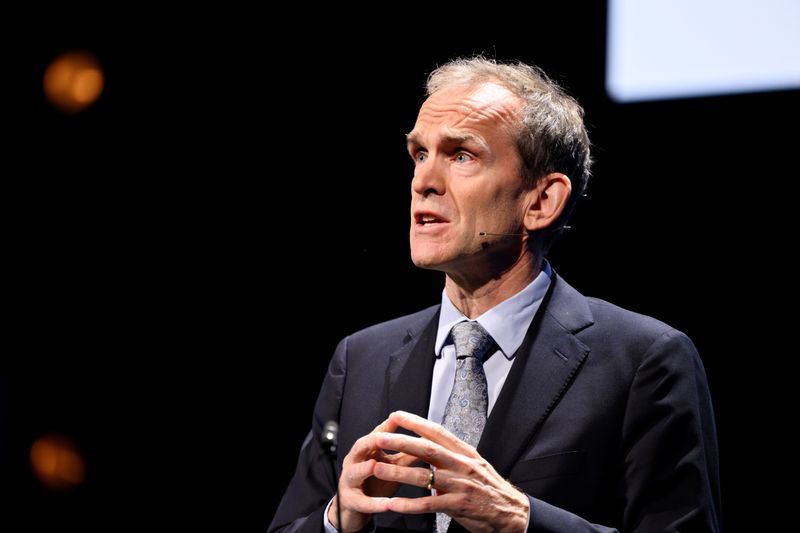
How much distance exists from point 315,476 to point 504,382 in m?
0.51

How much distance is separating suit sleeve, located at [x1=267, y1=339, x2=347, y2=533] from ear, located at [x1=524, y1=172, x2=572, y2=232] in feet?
1.93

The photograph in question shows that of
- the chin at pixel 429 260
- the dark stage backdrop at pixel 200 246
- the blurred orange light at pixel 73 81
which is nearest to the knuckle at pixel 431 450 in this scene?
the chin at pixel 429 260

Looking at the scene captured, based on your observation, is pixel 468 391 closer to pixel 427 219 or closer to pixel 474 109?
pixel 427 219

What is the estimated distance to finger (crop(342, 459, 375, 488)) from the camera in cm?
152

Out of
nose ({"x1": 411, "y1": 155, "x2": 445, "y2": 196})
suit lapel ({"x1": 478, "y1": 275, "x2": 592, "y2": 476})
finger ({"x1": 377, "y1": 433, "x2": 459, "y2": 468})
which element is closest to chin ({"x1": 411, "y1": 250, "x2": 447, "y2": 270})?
nose ({"x1": 411, "y1": 155, "x2": 445, "y2": 196})

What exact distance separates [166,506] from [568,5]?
1954 mm

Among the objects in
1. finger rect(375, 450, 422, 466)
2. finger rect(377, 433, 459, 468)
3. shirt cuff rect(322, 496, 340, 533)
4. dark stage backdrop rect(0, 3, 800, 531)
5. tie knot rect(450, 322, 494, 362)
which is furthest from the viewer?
dark stage backdrop rect(0, 3, 800, 531)

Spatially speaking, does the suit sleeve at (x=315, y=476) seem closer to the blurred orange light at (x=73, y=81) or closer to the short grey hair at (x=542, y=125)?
the short grey hair at (x=542, y=125)

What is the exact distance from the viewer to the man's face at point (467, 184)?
6.05 feet

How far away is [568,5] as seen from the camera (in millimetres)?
2396

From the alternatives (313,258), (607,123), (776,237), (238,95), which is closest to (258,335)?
(313,258)

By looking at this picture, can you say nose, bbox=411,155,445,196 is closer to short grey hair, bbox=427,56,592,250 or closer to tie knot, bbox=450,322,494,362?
short grey hair, bbox=427,56,592,250

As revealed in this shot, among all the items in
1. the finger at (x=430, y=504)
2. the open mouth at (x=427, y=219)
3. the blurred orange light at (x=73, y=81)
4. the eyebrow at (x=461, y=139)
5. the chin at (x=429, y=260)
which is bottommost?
the finger at (x=430, y=504)

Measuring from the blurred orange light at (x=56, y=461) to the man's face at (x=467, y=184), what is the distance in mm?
1427
